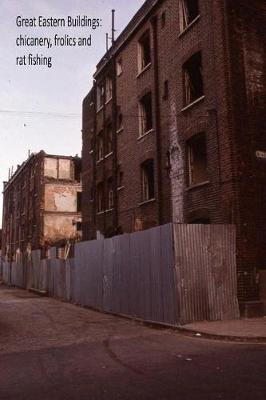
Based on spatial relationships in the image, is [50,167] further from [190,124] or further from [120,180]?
[190,124]

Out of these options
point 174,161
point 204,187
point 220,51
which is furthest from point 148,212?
point 220,51

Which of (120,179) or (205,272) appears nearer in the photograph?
(205,272)

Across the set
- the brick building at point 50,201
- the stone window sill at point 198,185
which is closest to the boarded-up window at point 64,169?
the brick building at point 50,201

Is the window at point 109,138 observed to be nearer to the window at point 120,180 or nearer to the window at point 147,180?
the window at point 120,180

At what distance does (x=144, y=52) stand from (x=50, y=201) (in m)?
19.6

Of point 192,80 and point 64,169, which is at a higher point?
point 64,169

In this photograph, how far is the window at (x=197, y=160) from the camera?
15.2 meters

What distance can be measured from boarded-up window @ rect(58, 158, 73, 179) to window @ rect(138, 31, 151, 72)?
1964 centimetres

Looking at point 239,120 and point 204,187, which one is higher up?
point 239,120

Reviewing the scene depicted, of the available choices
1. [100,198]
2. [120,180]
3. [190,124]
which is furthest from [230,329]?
[100,198]

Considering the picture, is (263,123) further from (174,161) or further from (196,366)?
(196,366)

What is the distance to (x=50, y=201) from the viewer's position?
120 feet

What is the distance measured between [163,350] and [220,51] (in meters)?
9.69

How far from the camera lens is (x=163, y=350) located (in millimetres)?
8297
